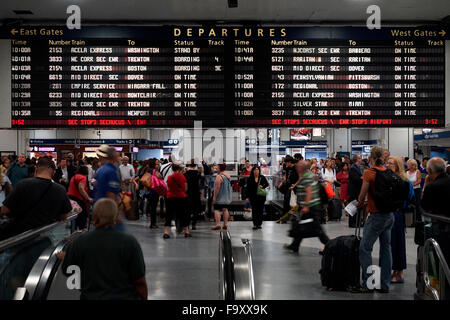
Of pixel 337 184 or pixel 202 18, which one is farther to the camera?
pixel 337 184

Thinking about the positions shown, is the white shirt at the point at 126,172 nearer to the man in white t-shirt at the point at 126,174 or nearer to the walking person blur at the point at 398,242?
the man in white t-shirt at the point at 126,174

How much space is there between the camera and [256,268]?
781 centimetres

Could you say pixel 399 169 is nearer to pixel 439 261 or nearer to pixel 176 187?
pixel 439 261

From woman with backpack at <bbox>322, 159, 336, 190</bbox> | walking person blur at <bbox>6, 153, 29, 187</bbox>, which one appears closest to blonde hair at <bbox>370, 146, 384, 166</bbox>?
woman with backpack at <bbox>322, 159, 336, 190</bbox>

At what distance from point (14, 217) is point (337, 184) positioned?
1089 cm

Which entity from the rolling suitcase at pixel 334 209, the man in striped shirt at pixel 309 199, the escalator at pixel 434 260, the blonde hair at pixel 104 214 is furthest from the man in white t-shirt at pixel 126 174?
the blonde hair at pixel 104 214

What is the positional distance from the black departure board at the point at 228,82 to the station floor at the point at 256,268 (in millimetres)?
2444

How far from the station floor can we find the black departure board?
8.02 ft

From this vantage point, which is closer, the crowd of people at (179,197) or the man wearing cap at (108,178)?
the crowd of people at (179,197)

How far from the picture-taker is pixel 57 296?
5230 mm

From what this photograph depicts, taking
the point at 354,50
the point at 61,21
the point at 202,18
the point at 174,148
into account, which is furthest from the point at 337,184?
the point at 174,148

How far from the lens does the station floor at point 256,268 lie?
630 centimetres

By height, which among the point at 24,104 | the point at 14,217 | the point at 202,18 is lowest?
the point at 14,217

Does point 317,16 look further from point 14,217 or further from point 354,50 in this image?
point 14,217
